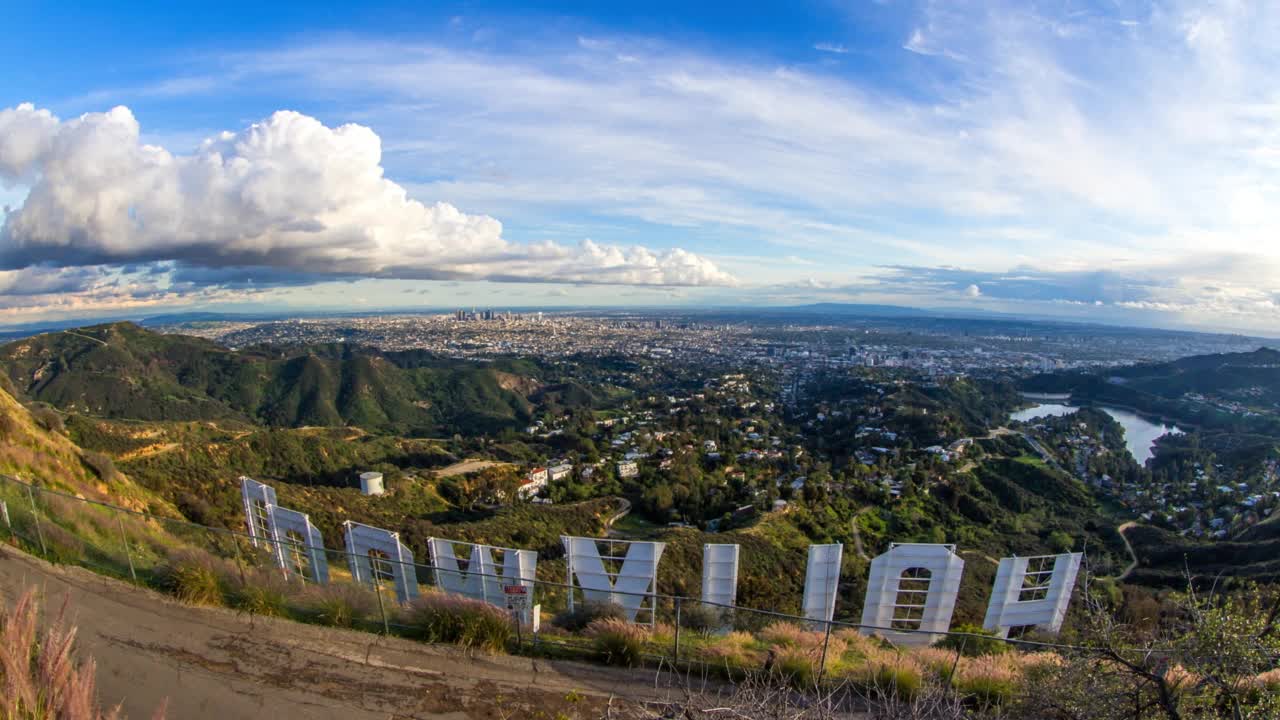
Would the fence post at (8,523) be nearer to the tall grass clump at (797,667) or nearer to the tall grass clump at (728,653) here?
the tall grass clump at (728,653)

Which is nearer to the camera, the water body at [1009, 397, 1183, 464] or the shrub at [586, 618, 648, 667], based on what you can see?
the shrub at [586, 618, 648, 667]

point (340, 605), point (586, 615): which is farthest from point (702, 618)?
point (340, 605)

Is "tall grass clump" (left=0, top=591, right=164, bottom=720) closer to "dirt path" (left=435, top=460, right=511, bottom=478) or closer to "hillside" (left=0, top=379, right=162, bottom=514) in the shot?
"hillside" (left=0, top=379, right=162, bottom=514)

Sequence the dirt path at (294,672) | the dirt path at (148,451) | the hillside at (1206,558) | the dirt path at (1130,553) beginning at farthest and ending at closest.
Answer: the dirt path at (148,451) → the dirt path at (1130,553) → the hillside at (1206,558) → the dirt path at (294,672)

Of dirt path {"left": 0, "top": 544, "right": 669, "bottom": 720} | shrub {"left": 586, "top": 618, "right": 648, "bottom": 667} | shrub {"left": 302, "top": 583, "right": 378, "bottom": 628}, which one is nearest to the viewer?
dirt path {"left": 0, "top": 544, "right": 669, "bottom": 720}

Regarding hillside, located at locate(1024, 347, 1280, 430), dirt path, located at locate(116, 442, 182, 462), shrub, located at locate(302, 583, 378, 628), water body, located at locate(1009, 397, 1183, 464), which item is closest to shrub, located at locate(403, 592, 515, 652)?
shrub, located at locate(302, 583, 378, 628)

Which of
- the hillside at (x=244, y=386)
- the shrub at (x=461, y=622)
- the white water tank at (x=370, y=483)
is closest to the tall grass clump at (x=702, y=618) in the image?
the shrub at (x=461, y=622)

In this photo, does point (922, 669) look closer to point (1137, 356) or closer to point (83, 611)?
point (83, 611)

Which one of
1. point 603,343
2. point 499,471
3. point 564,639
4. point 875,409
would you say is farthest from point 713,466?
point 603,343
